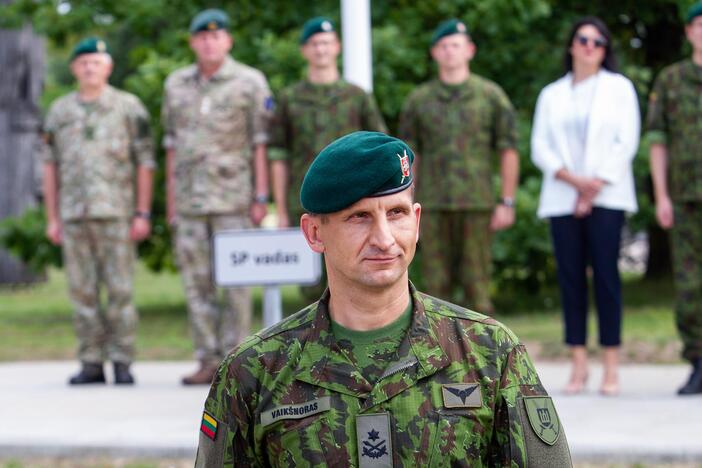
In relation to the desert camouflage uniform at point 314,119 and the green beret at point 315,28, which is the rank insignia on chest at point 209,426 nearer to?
the desert camouflage uniform at point 314,119

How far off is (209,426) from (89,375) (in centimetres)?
581

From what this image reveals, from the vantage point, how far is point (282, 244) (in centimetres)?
681

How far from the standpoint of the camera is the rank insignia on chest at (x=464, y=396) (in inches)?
107

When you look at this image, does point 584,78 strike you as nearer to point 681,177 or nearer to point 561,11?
point 681,177

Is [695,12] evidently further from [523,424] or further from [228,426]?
[228,426]

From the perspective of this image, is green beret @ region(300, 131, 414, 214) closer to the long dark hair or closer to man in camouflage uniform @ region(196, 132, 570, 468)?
man in camouflage uniform @ region(196, 132, 570, 468)

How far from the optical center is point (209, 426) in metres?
2.84

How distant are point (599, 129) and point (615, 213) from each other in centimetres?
45

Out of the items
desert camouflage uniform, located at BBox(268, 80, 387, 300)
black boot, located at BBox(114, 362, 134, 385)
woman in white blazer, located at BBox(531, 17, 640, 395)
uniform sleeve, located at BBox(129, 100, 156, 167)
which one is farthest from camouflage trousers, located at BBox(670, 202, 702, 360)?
black boot, located at BBox(114, 362, 134, 385)

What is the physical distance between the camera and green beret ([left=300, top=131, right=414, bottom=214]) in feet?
8.91

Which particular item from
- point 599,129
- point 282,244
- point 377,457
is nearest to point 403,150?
point 377,457

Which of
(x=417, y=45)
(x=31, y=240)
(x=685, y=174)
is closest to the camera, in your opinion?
(x=685, y=174)

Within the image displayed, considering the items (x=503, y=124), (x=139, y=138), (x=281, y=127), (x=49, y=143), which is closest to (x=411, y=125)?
(x=503, y=124)

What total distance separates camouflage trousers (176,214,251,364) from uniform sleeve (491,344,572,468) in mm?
5389
